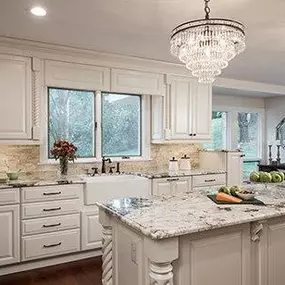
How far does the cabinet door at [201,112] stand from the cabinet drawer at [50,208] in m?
2.19

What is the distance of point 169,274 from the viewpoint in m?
1.52

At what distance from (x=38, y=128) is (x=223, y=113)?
4.09m

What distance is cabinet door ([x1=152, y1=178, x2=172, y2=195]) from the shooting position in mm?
3769

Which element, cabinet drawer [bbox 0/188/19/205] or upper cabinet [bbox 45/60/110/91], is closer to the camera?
cabinet drawer [bbox 0/188/19/205]

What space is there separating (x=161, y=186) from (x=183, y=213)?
196cm

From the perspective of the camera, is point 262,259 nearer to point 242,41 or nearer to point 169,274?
point 169,274

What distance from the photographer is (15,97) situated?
131 inches

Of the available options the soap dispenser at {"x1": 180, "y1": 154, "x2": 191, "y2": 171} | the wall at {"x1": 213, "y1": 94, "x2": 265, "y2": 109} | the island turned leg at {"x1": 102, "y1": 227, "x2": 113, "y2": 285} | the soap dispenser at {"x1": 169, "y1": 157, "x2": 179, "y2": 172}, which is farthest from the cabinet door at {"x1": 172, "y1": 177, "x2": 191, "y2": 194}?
the wall at {"x1": 213, "y1": 94, "x2": 265, "y2": 109}

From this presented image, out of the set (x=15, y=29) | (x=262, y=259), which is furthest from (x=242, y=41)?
(x=15, y=29)

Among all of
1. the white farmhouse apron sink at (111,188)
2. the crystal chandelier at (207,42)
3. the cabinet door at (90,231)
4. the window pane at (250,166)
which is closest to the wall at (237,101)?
the window pane at (250,166)

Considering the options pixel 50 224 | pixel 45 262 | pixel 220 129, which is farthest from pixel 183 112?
pixel 45 262

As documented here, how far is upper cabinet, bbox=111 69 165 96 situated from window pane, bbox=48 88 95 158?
0.43 m

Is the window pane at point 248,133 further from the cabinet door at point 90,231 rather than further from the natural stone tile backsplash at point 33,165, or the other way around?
the cabinet door at point 90,231

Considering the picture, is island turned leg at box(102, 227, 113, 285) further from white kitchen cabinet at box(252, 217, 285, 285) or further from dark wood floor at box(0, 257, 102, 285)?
white kitchen cabinet at box(252, 217, 285, 285)
